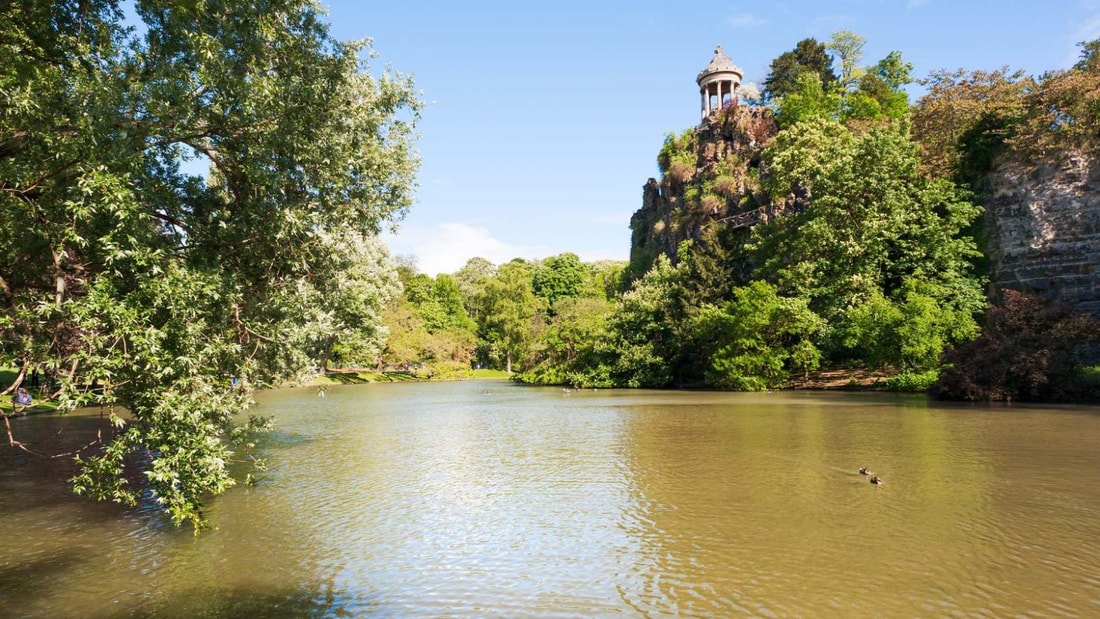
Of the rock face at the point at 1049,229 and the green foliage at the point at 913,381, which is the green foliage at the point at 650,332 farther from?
the rock face at the point at 1049,229

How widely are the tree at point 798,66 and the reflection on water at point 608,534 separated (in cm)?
4769

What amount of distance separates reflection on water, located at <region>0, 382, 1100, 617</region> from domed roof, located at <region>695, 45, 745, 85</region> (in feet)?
172

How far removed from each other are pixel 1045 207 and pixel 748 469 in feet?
89.6

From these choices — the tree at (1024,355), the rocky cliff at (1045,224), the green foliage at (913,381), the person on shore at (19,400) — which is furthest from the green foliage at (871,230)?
the person on shore at (19,400)

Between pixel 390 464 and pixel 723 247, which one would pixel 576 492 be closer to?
pixel 390 464

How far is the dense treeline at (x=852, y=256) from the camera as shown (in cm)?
3061

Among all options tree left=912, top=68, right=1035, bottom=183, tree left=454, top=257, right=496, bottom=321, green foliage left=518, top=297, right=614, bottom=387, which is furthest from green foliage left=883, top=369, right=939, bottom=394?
tree left=454, top=257, right=496, bottom=321

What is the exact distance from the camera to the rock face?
28688 mm

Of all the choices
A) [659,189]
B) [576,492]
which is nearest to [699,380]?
[659,189]

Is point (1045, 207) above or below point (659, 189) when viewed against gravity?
below

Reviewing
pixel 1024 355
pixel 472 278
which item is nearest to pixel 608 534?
pixel 1024 355

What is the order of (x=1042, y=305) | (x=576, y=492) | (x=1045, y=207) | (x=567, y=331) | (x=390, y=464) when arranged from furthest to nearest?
(x=567, y=331), (x=1045, y=207), (x=1042, y=305), (x=390, y=464), (x=576, y=492)

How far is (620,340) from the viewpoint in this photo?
151 feet

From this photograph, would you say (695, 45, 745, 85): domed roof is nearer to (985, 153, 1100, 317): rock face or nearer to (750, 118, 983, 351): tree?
(750, 118, 983, 351): tree
